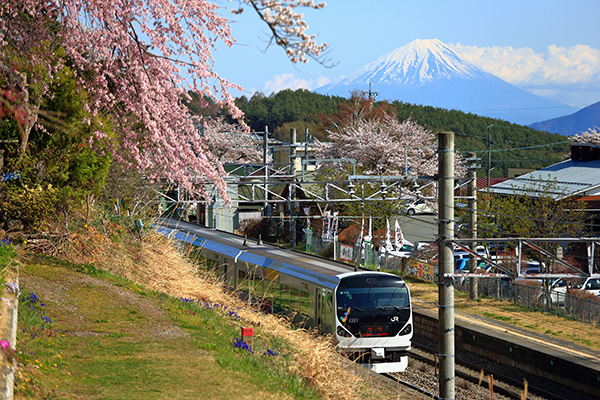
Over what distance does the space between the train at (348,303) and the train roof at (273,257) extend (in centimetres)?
3

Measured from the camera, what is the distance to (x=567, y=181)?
37.7 meters

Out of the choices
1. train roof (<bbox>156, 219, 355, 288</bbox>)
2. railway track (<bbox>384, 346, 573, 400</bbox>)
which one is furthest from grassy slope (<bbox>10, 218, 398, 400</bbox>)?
railway track (<bbox>384, 346, 573, 400</bbox>)

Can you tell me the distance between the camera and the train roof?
656 inches

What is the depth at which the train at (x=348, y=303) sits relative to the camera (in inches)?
610

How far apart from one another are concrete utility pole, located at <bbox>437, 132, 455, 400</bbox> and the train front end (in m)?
3.26

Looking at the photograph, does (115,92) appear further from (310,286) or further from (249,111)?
(249,111)

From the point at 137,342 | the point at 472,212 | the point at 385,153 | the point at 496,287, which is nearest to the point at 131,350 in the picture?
the point at 137,342

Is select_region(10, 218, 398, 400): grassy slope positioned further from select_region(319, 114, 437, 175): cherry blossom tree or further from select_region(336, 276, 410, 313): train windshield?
select_region(319, 114, 437, 175): cherry blossom tree

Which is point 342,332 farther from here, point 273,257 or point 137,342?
point 137,342

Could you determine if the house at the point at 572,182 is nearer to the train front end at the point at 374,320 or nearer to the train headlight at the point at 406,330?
the train headlight at the point at 406,330

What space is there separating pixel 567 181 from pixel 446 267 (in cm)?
2843

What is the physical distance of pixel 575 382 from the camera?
15.1 metres

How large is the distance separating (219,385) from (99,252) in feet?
24.0

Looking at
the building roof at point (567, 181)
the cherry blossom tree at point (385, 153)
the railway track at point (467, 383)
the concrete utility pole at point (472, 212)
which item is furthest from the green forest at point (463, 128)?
the railway track at point (467, 383)
